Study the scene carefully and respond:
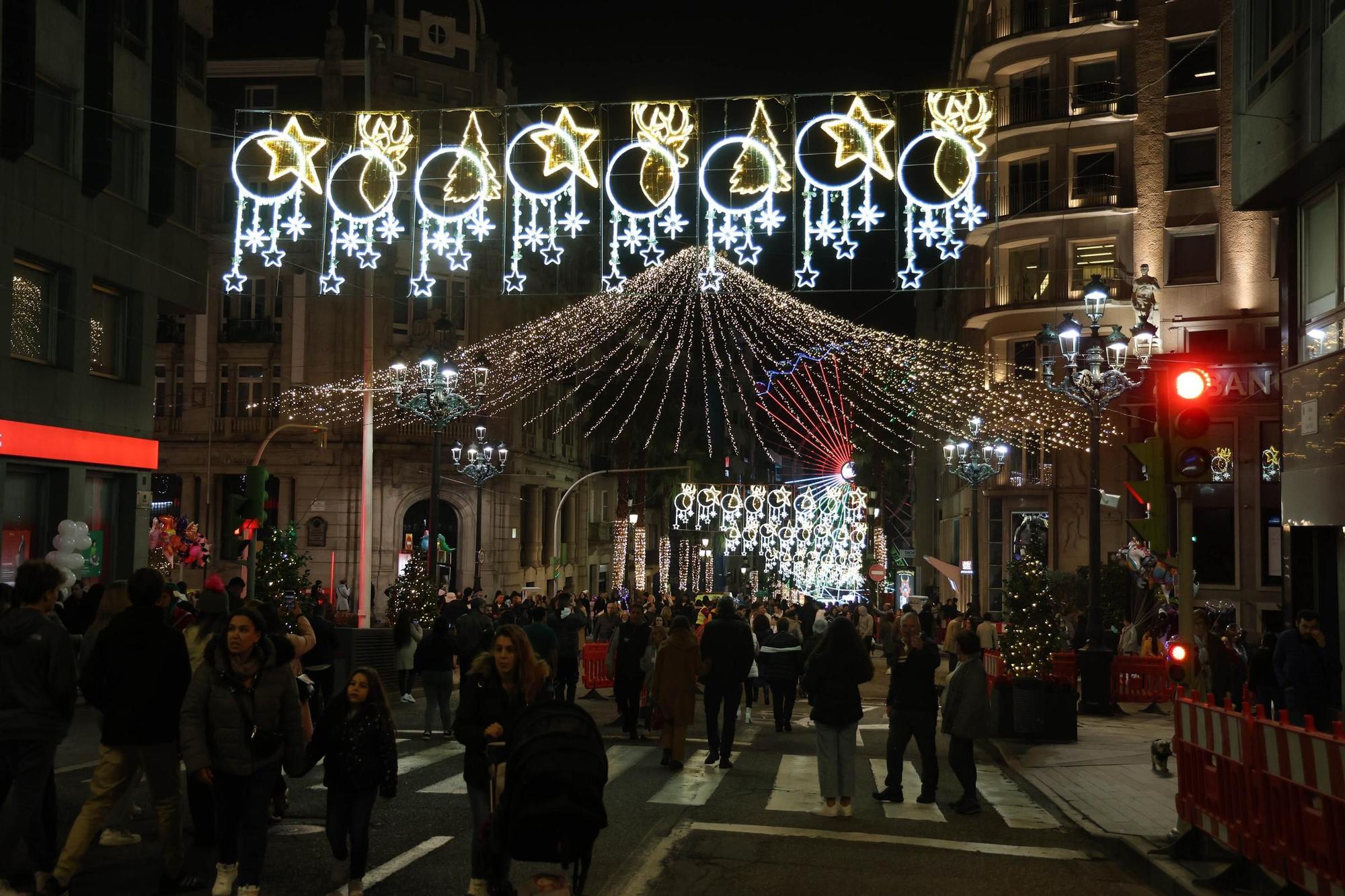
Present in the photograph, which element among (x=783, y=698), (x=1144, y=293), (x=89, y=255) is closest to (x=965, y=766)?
(x=783, y=698)

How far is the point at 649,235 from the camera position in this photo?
1880cm

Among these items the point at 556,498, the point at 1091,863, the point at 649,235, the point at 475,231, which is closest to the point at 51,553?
the point at 475,231

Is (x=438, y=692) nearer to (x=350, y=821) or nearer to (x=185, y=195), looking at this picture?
(x=350, y=821)

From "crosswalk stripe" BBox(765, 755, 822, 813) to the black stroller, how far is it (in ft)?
18.8

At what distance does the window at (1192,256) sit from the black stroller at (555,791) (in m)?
38.3

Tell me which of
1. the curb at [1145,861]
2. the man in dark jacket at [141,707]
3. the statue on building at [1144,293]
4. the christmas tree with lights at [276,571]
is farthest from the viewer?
the statue on building at [1144,293]

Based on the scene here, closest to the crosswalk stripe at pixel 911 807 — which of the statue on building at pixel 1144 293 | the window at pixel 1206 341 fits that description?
the statue on building at pixel 1144 293

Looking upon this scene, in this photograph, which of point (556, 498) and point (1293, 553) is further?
point (556, 498)

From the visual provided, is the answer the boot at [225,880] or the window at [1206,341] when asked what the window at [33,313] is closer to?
the boot at [225,880]

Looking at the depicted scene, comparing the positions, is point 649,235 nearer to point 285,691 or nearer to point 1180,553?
point 1180,553

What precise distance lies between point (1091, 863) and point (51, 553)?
1602 cm

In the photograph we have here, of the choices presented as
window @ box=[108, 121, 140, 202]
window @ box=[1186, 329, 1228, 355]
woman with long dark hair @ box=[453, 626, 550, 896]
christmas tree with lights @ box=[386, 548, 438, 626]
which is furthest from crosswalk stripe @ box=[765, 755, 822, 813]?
window @ box=[1186, 329, 1228, 355]

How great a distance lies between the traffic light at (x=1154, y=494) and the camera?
36.4 feet

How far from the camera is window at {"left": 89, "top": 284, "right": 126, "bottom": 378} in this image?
24.6m
